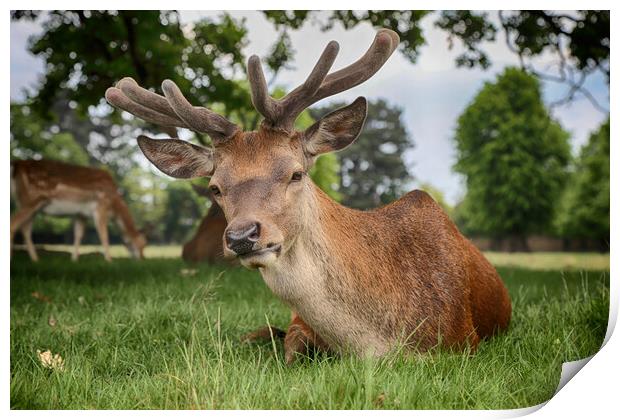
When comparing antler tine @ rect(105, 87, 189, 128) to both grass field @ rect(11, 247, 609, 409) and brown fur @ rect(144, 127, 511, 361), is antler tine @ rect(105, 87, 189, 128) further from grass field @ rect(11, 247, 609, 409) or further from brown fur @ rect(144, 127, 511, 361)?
grass field @ rect(11, 247, 609, 409)

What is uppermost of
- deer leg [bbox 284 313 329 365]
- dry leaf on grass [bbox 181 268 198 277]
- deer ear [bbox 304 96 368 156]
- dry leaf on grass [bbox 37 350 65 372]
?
deer ear [bbox 304 96 368 156]

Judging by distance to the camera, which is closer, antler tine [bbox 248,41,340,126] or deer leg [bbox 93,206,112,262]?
antler tine [bbox 248,41,340,126]

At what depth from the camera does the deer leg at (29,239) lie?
5.29 metres

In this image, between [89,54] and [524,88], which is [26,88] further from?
[524,88]

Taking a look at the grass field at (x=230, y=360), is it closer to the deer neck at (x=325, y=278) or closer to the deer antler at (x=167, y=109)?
the deer neck at (x=325, y=278)

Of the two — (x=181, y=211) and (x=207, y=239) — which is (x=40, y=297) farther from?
(x=181, y=211)

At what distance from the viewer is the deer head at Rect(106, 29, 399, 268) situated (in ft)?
6.64

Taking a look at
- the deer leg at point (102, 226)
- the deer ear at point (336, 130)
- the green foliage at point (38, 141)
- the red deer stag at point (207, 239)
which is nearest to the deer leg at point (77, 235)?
the deer leg at point (102, 226)

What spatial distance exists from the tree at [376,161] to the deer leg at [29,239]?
2.65 m

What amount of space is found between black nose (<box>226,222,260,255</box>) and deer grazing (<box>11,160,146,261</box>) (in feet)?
12.8

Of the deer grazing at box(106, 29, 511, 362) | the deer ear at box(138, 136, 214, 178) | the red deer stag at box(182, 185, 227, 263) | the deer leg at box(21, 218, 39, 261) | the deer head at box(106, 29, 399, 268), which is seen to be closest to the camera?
the deer head at box(106, 29, 399, 268)

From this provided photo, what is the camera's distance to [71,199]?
5.86 m

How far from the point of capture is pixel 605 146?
4066 mm

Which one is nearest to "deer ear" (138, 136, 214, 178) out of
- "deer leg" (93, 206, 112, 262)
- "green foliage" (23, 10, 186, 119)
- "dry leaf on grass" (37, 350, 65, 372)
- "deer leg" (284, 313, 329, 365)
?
"deer leg" (284, 313, 329, 365)
